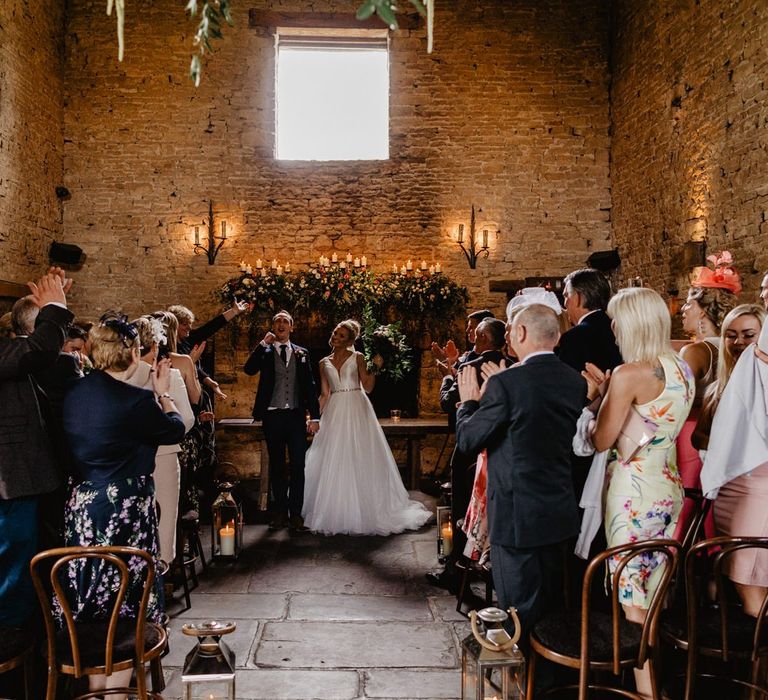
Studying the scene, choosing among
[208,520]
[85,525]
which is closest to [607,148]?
[208,520]

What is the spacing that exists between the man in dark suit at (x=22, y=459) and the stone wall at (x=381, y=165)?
17.6 ft

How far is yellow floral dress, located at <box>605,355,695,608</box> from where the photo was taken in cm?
254

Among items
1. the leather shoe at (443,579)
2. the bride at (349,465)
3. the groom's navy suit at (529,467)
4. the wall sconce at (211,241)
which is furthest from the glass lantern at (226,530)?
the wall sconce at (211,241)

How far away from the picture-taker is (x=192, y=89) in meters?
8.34

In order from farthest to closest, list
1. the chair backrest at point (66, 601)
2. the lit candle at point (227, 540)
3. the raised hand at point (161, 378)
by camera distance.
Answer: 1. the lit candle at point (227, 540)
2. the raised hand at point (161, 378)
3. the chair backrest at point (66, 601)

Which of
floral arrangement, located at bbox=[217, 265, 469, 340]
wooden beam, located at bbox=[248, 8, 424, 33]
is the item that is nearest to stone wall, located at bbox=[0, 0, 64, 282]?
floral arrangement, located at bbox=[217, 265, 469, 340]

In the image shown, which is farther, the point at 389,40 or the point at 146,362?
the point at 389,40

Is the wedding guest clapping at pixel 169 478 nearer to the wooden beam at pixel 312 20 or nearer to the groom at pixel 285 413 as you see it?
the groom at pixel 285 413

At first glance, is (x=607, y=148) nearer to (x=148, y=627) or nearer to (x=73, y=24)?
(x=73, y=24)

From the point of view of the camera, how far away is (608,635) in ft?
7.88

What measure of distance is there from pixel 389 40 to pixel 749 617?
26.0 feet

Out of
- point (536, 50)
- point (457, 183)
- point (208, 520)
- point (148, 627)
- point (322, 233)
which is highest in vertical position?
point (536, 50)

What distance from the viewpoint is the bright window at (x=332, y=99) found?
859cm

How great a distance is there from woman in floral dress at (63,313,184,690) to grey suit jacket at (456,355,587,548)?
4.34 ft
